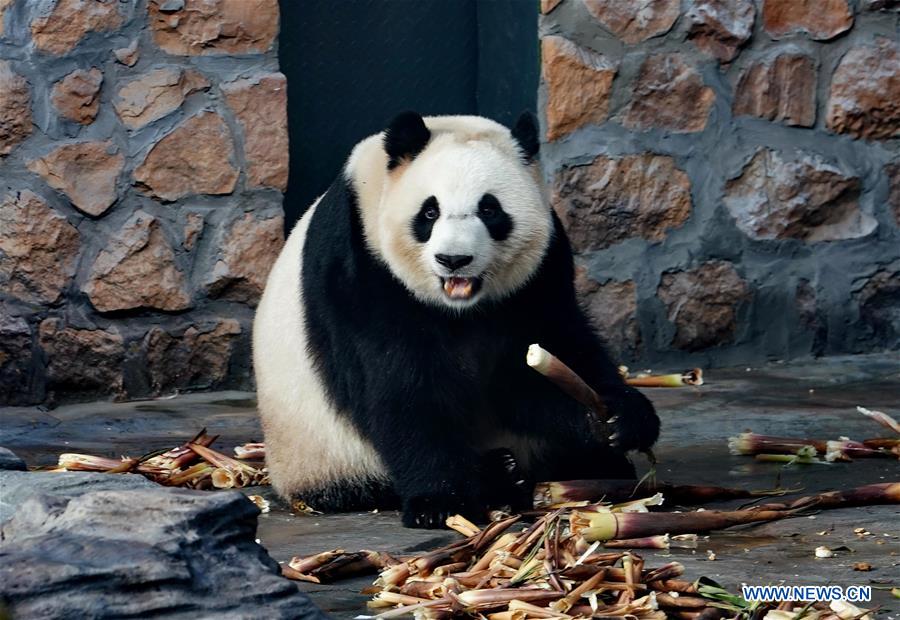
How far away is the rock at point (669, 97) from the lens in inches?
242

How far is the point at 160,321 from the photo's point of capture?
19.7 feet

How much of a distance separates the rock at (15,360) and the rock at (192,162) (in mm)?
Answer: 765

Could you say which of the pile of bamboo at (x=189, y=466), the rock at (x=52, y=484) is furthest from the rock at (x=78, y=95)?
the rock at (x=52, y=484)

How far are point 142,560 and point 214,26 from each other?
13.1 feet

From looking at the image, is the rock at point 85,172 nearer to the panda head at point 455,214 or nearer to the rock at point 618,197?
the rock at point 618,197

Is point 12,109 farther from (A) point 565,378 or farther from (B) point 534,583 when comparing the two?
(B) point 534,583

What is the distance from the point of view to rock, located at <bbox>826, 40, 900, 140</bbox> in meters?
6.20

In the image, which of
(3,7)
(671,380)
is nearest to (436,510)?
(671,380)

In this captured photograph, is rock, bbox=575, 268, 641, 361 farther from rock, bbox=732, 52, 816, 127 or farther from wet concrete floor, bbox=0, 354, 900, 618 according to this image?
rock, bbox=732, 52, 816, 127

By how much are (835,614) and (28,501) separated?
4.94ft

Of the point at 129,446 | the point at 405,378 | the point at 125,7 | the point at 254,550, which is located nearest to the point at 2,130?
the point at 125,7

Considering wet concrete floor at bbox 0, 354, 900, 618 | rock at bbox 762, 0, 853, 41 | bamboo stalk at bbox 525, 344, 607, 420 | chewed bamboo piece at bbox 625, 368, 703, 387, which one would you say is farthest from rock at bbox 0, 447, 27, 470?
rock at bbox 762, 0, 853, 41

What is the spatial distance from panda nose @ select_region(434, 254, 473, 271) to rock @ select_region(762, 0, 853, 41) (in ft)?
9.63

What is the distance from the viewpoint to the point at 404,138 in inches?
159
